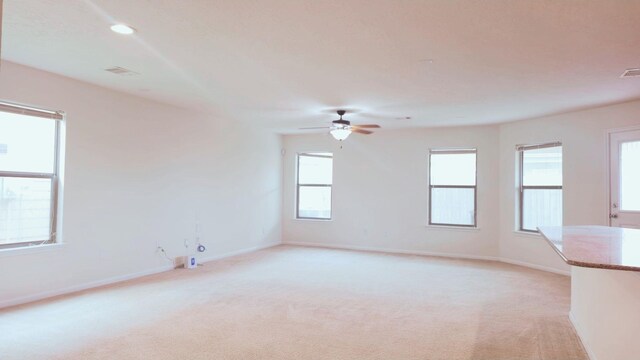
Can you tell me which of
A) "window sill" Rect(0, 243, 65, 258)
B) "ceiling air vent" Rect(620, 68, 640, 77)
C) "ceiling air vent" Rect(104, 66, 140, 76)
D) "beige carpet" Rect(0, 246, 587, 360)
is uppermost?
"ceiling air vent" Rect(620, 68, 640, 77)

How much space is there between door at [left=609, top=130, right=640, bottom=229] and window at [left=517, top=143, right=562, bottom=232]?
0.85 m

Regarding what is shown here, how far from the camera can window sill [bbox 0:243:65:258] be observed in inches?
166

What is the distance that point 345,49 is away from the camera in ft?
11.8

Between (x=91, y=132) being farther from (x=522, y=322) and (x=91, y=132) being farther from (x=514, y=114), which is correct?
(x=514, y=114)

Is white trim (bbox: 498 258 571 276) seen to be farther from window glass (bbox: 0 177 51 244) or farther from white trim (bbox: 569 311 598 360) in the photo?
window glass (bbox: 0 177 51 244)

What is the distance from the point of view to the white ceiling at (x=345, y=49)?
2824 mm

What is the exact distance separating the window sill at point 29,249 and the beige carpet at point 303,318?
56 cm

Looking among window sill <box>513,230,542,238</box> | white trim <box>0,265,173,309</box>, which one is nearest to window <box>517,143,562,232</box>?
window sill <box>513,230,542,238</box>

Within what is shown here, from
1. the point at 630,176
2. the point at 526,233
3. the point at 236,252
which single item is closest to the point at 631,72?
the point at 630,176

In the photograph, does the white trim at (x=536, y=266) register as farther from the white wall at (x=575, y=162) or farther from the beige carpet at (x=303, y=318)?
the beige carpet at (x=303, y=318)

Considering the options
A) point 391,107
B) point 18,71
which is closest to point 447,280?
point 391,107

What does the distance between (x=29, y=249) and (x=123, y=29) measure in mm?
2740

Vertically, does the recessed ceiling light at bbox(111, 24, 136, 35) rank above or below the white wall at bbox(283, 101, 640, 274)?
above

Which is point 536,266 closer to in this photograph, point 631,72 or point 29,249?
point 631,72
